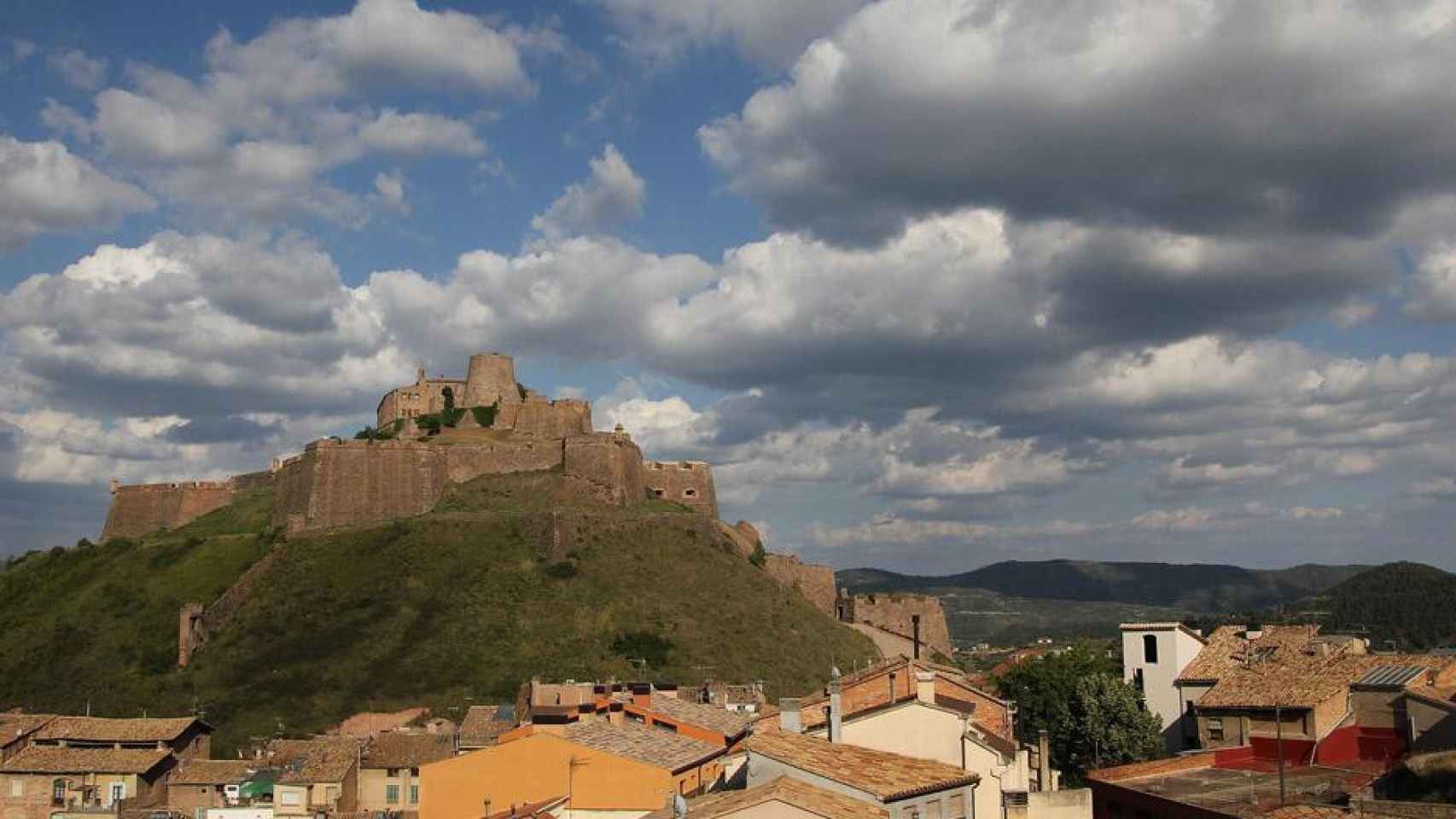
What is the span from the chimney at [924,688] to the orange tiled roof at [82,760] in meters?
39.6

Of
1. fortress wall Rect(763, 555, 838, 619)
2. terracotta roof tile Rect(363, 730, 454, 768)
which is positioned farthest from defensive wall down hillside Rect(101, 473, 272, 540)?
terracotta roof tile Rect(363, 730, 454, 768)

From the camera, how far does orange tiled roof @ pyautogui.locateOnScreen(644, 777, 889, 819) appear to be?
77.5 ft

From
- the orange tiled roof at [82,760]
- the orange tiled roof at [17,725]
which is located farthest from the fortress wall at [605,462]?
the orange tiled roof at [82,760]

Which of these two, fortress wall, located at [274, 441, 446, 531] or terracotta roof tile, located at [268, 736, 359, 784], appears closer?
terracotta roof tile, located at [268, 736, 359, 784]

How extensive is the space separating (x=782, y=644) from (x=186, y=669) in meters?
38.8

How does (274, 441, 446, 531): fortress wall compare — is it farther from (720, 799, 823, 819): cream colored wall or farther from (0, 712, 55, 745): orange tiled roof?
(720, 799, 823, 819): cream colored wall

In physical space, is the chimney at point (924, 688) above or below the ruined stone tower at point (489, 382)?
below

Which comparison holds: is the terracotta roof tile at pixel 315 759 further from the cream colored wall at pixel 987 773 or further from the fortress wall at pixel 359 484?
the fortress wall at pixel 359 484

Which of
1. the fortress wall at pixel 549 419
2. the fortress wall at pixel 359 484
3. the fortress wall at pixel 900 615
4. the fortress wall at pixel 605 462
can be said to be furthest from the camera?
the fortress wall at pixel 549 419

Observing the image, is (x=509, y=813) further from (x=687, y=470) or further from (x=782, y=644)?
(x=687, y=470)

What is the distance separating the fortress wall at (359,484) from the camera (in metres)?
109

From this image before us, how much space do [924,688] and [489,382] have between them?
10140cm

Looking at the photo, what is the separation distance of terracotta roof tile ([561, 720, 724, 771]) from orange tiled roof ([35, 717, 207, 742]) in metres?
30.6

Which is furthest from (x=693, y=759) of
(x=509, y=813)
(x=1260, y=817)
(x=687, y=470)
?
(x=687, y=470)
